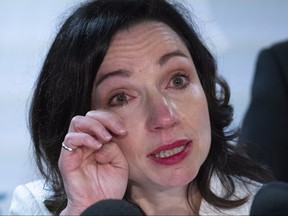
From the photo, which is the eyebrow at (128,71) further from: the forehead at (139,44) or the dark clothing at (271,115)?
the dark clothing at (271,115)

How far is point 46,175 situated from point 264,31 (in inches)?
48.0

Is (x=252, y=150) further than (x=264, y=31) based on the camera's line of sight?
No

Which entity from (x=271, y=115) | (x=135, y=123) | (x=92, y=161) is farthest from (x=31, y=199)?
(x=271, y=115)

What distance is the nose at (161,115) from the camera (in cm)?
84

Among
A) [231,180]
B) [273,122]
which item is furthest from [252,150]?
[231,180]

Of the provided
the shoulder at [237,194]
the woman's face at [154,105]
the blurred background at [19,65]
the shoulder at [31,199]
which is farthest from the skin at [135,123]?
the blurred background at [19,65]

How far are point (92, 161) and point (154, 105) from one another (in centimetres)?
17

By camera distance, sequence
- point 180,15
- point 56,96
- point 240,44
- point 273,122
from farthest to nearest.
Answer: point 240,44 < point 273,122 < point 180,15 < point 56,96

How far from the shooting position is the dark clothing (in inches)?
53.7

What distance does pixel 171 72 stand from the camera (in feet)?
3.07

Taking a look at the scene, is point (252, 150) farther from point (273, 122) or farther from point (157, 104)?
point (157, 104)

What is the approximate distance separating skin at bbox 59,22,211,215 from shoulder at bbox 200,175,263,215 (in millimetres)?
174

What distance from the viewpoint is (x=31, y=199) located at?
1.22 metres

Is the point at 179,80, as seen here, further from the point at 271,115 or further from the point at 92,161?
the point at 271,115
